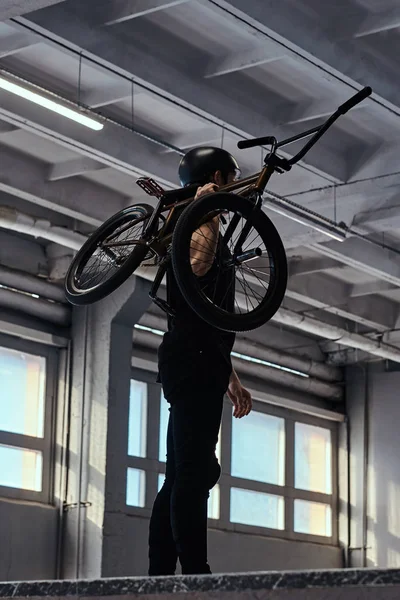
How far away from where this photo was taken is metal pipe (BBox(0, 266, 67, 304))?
32.8 feet

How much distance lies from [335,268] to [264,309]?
321 inches

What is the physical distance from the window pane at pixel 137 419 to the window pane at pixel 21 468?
3.73 feet

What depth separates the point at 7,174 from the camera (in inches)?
336

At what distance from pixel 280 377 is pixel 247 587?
11.6 meters

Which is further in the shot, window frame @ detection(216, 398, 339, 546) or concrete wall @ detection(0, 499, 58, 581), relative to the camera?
window frame @ detection(216, 398, 339, 546)

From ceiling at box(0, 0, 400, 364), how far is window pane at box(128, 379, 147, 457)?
2291mm

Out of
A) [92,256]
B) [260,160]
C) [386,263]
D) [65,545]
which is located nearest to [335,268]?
[386,263]

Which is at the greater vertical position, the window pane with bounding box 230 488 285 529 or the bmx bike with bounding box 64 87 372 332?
the window pane with bounding box 230 488 285 529

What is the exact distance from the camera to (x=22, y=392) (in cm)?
1027

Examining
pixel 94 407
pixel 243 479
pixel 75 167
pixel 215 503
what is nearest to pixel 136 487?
pixel 94 407

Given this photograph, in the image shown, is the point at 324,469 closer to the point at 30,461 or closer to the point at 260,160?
the point at 30,461

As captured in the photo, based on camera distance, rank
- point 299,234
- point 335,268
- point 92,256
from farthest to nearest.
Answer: point 335,268
point 299,234
point 92,256

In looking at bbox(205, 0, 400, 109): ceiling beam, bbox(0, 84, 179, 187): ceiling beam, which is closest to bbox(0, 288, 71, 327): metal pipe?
bbox(0, 84, 179, 187): ceiling beam

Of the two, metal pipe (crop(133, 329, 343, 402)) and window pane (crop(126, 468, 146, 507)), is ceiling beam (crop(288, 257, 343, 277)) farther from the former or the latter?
window pane (crop(126, 468, 146, 507))
